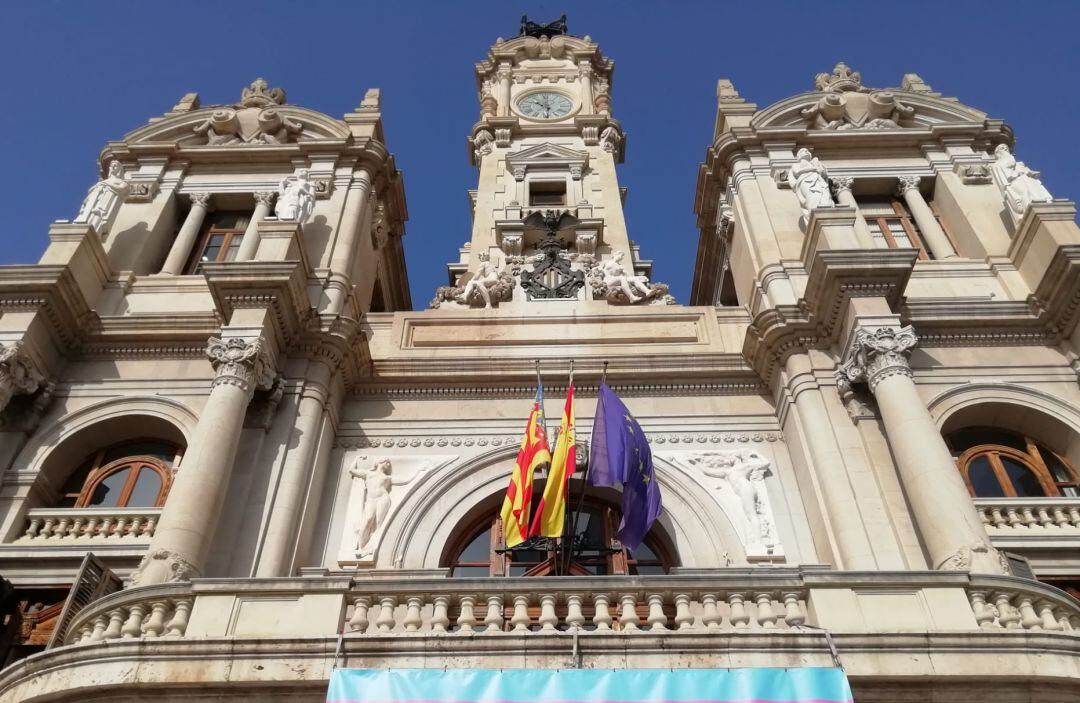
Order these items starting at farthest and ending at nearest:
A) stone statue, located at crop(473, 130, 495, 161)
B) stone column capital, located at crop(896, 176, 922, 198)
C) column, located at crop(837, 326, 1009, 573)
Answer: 1. stone statue, located at crop(473, 130, 495, 161)
2. stone column capital, located at crop(896, 176, 922, 198)
3. column, located at crop(837, 326, 1009, 573)

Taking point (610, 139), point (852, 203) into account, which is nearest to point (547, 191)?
point (610, 139)

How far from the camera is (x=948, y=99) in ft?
74.2

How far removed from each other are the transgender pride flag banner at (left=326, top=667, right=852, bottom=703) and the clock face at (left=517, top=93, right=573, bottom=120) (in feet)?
75.5

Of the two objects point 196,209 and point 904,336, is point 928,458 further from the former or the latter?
point 196,209

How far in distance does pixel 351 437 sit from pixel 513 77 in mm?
19982

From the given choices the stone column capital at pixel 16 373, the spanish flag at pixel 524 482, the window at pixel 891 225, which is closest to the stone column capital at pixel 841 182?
the window at pixel 891 225

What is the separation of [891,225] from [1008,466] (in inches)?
280

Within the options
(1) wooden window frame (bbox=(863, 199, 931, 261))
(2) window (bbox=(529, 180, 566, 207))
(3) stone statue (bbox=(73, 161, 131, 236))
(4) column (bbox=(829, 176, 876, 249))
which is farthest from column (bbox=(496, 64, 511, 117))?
(1) wooden window frame (bbox=(863, 199, 931, 261))

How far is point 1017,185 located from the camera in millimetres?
18281

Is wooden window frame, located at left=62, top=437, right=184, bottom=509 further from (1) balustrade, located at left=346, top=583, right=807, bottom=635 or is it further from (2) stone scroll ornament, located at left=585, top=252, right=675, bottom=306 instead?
(2) stone scroll ornament, located at left=585, top=252, right=675, bottom=306

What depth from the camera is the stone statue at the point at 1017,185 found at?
17.8 metres

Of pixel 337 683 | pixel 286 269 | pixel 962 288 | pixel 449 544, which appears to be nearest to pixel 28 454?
pixel 286 269

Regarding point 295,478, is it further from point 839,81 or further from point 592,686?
point 839,81

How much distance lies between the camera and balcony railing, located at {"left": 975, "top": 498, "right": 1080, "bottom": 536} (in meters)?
13.4
